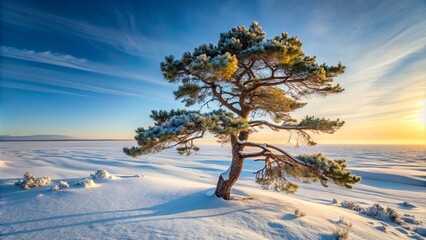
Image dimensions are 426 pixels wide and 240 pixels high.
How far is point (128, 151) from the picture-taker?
5.79 metres

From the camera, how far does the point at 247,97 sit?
7875 mm

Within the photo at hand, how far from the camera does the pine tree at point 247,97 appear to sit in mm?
5500

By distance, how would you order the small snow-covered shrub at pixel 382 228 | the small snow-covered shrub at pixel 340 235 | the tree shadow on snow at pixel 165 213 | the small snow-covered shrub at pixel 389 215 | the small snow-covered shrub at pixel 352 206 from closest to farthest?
the tree shadow on snow at pixel 165 213 < the small snow-covered shrub at pixel 340 235 < the small snow-covered shrub at pixel 382 228 < the small snow-covered shrub at pixel 389 215 < the small snow-covered shrub at pixel 352 206

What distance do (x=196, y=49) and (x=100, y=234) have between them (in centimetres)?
617

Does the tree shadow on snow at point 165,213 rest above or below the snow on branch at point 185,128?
below

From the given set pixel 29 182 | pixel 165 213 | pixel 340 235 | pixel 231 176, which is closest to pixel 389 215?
pixel 340 235

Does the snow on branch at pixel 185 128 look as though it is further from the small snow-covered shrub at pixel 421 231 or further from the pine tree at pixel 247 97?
the small snow-covered shrub at pixel 421 231

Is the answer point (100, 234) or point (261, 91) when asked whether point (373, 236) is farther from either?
point (100, 234)

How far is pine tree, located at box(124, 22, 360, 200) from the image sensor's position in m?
5.50

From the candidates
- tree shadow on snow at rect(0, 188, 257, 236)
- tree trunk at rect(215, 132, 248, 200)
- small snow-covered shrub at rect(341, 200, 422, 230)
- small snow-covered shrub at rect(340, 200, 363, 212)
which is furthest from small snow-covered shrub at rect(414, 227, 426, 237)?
tree trunk at rect(215, 132, 248, 200)

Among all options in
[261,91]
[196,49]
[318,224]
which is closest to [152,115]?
[196,49]

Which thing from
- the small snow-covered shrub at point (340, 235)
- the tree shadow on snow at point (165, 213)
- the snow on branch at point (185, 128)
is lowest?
the tree shadow on snow at point (165, 213)

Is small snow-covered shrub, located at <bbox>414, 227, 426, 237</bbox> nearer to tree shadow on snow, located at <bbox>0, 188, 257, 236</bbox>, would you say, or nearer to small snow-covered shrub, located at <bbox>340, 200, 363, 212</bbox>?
small snow-covered shrub, located at <bbox>340, 200, 363, 212</bbox>

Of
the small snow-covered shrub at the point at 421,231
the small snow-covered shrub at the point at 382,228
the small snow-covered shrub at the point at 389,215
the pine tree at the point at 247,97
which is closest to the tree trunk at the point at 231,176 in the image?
the pine tree at the point at 247,97
